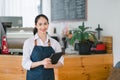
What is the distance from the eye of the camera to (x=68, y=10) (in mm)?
4457

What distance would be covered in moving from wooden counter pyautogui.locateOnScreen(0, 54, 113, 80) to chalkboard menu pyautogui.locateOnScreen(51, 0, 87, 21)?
897 millimetres

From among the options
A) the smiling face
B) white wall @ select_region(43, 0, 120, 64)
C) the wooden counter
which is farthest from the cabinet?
the smiling face

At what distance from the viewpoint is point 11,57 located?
344 centimetres

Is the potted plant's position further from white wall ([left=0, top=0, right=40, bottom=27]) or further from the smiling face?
white wall ([left=0, top=0, right=40, bottom=27])

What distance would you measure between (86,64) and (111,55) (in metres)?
0.43

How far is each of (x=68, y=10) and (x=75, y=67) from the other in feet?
4.75

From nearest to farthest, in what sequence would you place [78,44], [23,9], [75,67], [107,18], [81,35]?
[75,67] < [81,35] < [78,44] < [107,18] < [23,9]

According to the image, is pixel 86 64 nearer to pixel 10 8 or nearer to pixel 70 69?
pixel 70 69

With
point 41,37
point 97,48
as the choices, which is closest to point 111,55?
point 97,48

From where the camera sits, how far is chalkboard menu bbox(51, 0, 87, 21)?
13.6 ft

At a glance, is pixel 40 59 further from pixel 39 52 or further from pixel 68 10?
pixel 68 10

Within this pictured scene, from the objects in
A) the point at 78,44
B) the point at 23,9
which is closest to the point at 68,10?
the point at 78,44

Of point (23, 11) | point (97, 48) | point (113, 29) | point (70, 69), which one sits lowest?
point (70, 69)

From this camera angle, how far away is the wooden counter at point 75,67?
3254 millimetres
